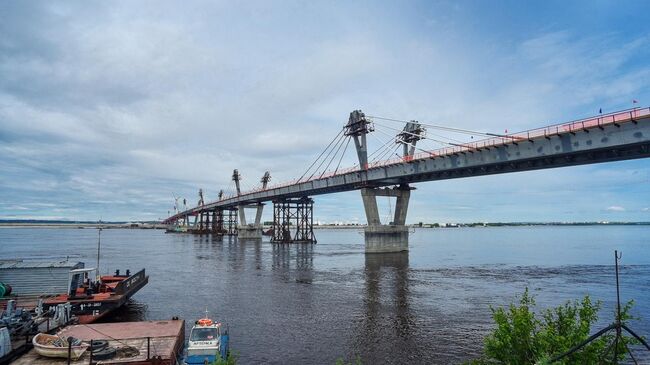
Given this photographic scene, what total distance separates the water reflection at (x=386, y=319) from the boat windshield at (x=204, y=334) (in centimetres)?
742

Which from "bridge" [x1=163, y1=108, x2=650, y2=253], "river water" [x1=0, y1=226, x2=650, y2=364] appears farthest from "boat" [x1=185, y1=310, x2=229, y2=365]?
"bridge" [x1=163, y1=108, x2=650, y2=253]

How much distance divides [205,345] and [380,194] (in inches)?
2545

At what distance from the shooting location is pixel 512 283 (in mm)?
44406

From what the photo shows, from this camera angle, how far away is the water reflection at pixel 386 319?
2150 centimetres

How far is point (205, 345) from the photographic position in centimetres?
1767

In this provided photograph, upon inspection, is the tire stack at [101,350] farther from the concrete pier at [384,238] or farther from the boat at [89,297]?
the concrete pier at [384,238]

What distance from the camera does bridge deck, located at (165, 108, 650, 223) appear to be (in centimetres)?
4156

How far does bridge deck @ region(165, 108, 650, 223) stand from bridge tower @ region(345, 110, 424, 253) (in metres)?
2.03

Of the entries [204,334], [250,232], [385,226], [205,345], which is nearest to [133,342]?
[204,334]

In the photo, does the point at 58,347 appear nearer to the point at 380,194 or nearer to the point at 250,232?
the point at 380,194

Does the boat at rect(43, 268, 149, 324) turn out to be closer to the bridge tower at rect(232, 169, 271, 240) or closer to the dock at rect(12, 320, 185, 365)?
the dock at rect(12, 320, 185, 365)

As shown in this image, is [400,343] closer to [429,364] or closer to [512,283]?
[429,364]

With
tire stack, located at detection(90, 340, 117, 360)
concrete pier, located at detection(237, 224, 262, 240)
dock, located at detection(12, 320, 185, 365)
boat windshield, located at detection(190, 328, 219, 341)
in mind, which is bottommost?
dock, located at detection(12, 320, 185, 365)

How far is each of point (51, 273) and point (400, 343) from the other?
2596 centimetres
